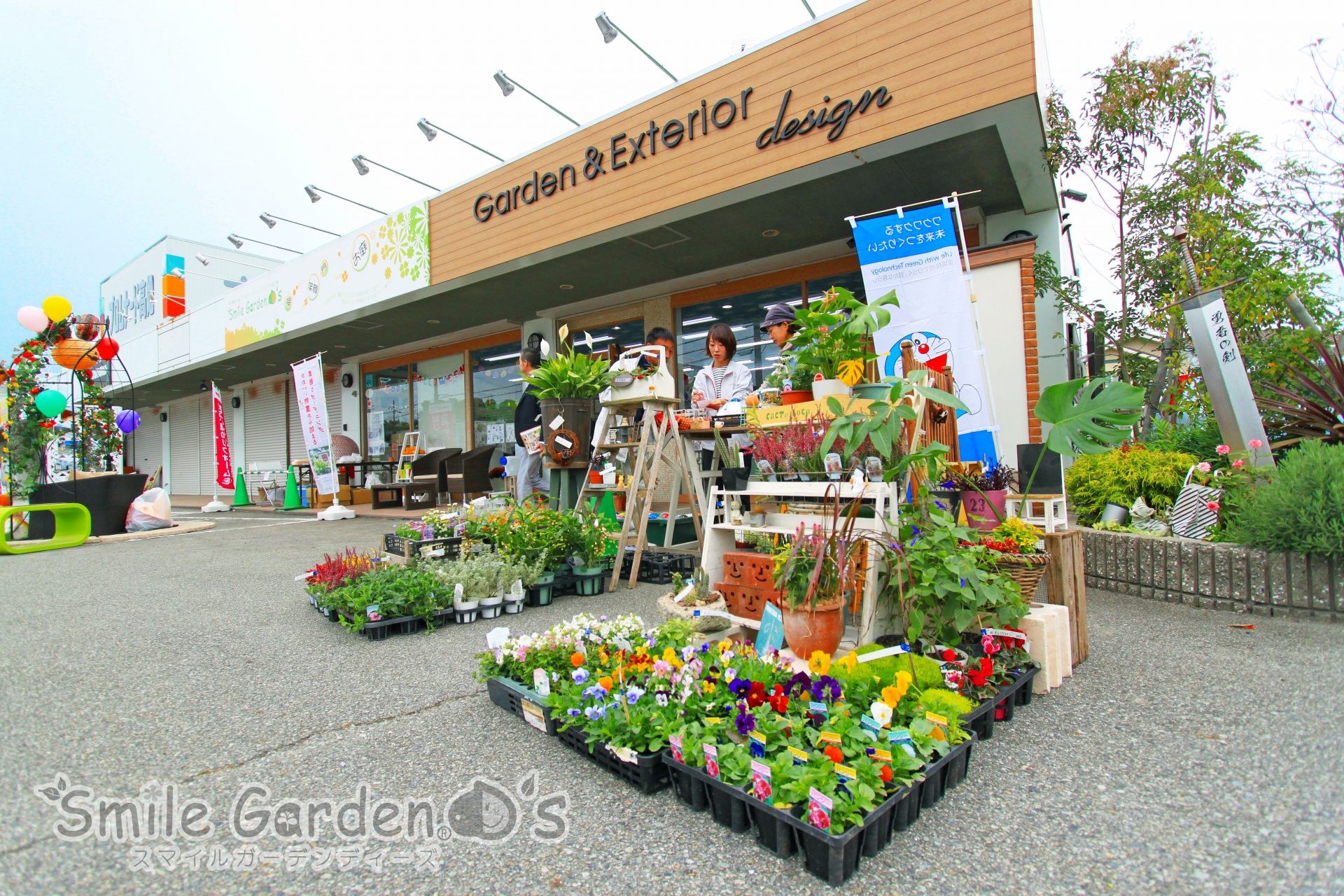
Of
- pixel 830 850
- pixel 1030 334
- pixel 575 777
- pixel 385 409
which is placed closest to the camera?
pixel 830 850

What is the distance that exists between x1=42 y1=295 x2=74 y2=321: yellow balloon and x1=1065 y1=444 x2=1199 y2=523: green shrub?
12.1m

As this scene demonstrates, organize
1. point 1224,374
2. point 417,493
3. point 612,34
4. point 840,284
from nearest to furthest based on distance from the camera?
point 1224,374 < point 612,34 < point 840,284 < point 417,493

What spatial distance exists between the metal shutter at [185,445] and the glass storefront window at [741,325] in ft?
54.1

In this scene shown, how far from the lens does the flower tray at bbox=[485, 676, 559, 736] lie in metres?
1.89

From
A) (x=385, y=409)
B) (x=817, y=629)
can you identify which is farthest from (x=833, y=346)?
(x=385, y=409)

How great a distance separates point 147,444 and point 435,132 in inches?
794

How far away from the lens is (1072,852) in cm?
129

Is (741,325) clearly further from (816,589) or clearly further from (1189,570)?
(816,589)

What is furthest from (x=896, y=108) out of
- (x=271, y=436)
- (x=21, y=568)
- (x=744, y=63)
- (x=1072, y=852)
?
(x=271, y=436)

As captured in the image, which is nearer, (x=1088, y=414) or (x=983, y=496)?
(x=1088, y=414)

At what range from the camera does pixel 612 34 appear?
237 inches

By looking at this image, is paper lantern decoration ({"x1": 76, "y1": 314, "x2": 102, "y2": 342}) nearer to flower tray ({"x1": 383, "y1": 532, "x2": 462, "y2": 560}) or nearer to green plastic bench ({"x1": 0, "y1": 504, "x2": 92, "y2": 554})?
green plastic bench ({"x1": 0, "y1": 504, "x2": 92, "y2": 554})

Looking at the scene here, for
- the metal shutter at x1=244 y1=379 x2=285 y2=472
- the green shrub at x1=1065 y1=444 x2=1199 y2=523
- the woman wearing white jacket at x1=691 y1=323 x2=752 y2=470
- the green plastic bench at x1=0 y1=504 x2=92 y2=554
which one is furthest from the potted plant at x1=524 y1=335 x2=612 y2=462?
the metal shutter at x1=244 y1=379 x2=285 y2=472

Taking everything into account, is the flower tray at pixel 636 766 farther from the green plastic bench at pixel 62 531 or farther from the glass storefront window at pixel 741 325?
the green plastic bench at pixel 62 531
